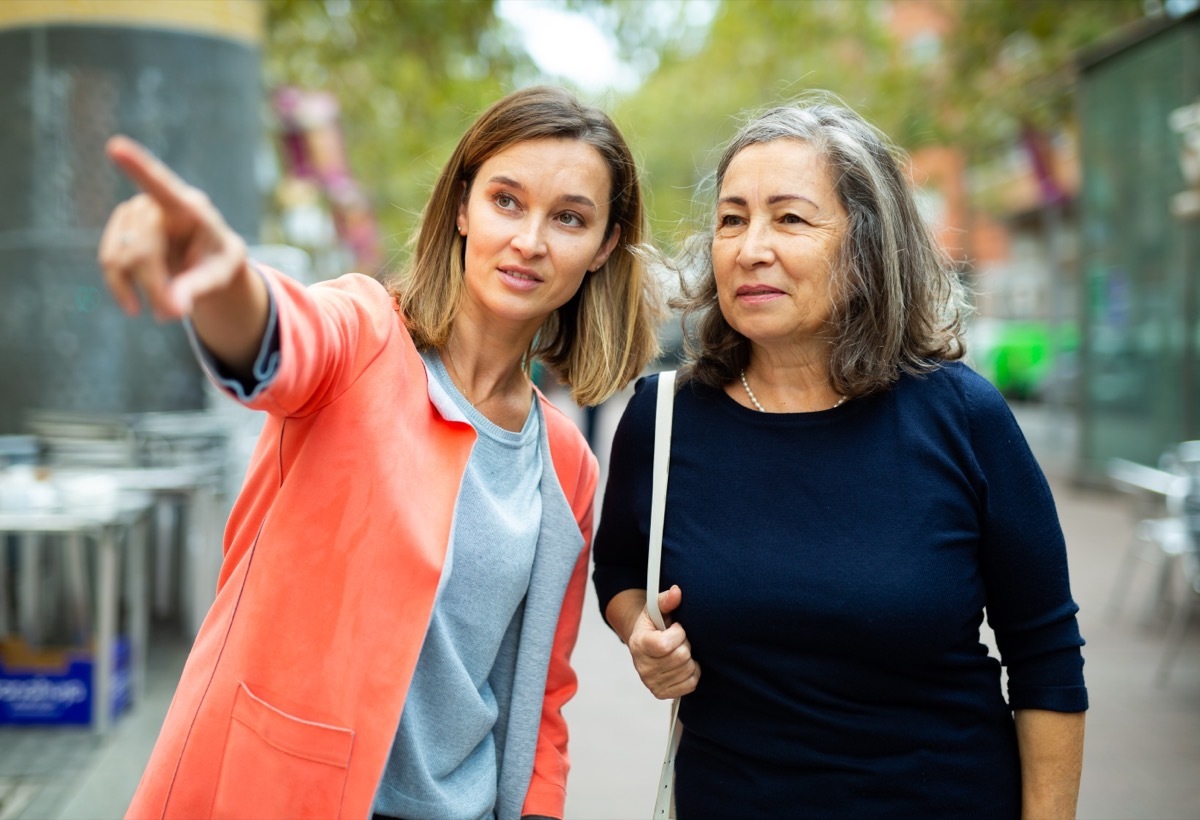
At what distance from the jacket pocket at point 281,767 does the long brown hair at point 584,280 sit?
70 cm

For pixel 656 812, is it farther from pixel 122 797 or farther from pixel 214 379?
pixel 122 797

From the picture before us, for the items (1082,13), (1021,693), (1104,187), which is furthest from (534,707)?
(1082,13)

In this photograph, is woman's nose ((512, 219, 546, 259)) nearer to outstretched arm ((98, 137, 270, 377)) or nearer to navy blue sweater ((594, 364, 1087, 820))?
navy blue sweater ((594, 364, 1087, 820))

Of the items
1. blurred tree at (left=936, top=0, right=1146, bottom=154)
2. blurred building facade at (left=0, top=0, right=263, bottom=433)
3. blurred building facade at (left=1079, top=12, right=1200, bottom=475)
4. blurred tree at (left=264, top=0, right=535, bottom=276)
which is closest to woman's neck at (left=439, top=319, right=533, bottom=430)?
blurred tree at (left=264, top=0, right=535, bottom=276)

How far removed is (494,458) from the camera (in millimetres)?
2113

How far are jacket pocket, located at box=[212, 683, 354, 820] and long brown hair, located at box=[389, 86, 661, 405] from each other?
27.5 inches

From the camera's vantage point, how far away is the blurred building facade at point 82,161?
21.6 feet

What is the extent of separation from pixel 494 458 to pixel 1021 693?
103 cm

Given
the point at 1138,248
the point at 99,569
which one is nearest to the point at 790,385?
the point at 99,569

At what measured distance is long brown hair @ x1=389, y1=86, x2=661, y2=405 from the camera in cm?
218

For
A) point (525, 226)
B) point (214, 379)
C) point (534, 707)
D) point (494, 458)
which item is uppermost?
point (525, 226)

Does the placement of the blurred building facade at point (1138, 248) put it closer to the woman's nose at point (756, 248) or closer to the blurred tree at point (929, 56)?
the blurred tree at point (929, 56)

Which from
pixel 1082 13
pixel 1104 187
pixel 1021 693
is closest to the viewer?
pixel 1021 693

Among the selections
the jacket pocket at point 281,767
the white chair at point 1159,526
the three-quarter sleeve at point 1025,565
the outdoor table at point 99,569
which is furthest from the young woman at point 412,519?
the white chair at point 1159,526
